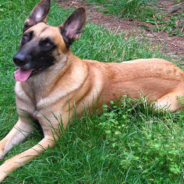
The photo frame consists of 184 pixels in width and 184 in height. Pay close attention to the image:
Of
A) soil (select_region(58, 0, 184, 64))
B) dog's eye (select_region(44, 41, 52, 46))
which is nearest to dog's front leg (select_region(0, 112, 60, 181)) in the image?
dog's eye (select_region(44, 41, 52, 46))

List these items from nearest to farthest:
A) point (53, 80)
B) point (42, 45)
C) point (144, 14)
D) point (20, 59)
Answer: point (20, 59) → point (42, 45) → point (53, 80) → point (144, 14)

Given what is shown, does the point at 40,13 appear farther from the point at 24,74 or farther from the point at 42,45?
the point at 24,74

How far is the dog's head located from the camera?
3109mm

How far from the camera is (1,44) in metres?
5.16

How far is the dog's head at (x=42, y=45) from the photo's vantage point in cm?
311

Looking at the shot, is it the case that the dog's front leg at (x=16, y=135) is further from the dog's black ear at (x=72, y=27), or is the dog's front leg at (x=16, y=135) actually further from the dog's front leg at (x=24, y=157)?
the dog's black ear at (x=72, y=27)

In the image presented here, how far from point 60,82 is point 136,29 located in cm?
375

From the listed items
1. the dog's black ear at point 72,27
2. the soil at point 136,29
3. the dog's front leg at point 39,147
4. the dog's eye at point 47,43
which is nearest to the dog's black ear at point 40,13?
the dog's black ear at point 72,27

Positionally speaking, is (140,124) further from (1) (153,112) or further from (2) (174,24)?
(2) (174,24)

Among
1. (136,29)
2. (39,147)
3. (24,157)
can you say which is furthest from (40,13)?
(136,29)

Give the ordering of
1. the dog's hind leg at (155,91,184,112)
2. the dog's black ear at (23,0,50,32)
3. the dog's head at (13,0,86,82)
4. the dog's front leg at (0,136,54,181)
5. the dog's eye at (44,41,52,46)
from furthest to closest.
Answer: the dog's hind leg at (155,91,184,112) → the dog's black ear at (23,0,50,32) → the dog's eye at (44,41,52,46) → the dog's head at (13,0,86,82) → the dog's front leg at (0,136,54,181)

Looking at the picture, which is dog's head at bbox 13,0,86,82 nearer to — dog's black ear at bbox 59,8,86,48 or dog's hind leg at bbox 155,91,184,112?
dog's black ear at bbox 59,8,86,48

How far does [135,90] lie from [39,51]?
1.41m

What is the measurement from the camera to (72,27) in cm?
348
